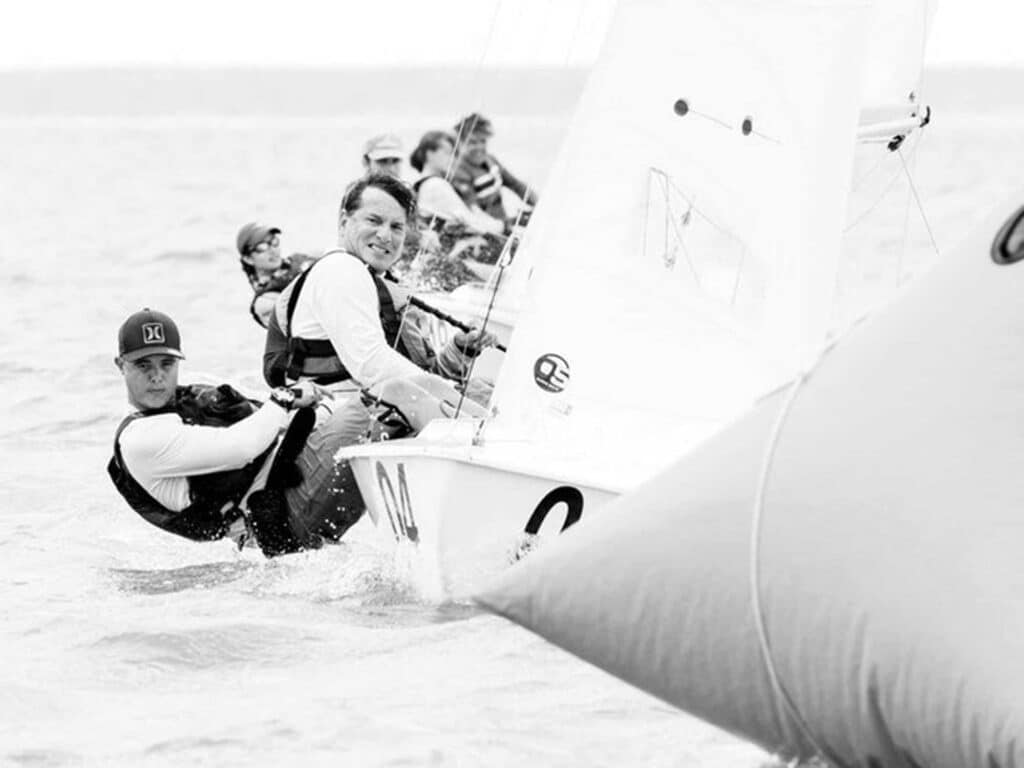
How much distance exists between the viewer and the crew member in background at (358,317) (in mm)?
6781

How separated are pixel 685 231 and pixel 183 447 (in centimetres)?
148

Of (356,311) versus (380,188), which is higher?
(380,188)

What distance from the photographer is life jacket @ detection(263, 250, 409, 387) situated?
697 centimetres

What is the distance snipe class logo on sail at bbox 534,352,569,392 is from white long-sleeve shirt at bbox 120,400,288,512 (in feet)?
2.44

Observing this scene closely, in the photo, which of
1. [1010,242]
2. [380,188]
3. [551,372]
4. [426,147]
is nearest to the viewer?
[1010,242]

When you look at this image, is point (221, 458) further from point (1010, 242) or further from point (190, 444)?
point (1010, 242)

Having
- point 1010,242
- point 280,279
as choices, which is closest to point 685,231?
point 280,279

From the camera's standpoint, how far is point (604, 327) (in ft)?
21.5

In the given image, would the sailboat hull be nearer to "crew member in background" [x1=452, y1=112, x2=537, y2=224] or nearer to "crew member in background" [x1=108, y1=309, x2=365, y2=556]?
"crew member in background" [x1=108, y1=309, x2=365, y2=556]

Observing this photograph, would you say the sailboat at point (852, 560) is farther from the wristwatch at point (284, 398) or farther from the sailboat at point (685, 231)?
the wristwatch at point (284, 398)

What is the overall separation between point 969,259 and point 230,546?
379 cm

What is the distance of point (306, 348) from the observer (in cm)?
699

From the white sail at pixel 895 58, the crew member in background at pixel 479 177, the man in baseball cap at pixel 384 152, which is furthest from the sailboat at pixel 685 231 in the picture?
the crew member in background at pixel 479 177

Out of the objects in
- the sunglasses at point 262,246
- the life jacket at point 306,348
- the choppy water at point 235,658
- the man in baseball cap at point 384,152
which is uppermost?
the man in baseball cap at point 384,152
